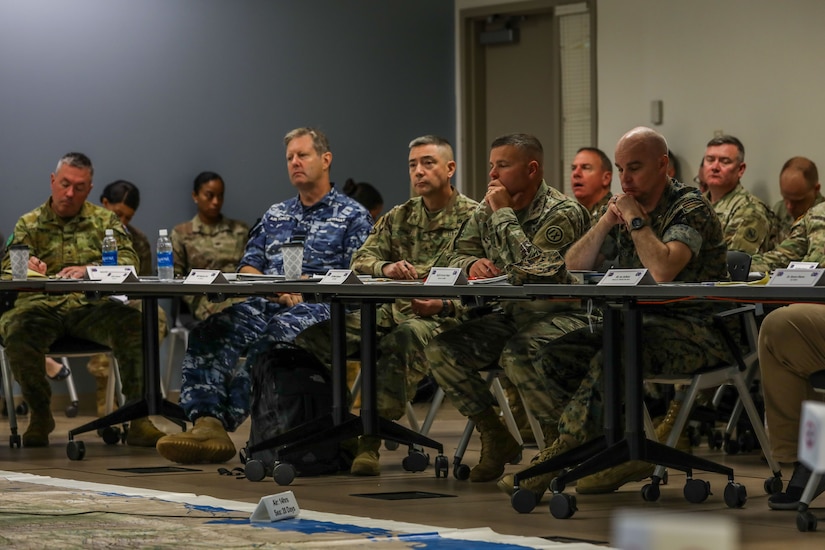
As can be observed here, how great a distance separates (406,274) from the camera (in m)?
4.89

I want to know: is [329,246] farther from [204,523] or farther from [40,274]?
[204,523]

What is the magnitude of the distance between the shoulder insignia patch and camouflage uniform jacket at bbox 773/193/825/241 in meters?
2.75

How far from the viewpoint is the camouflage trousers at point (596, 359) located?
155 inches

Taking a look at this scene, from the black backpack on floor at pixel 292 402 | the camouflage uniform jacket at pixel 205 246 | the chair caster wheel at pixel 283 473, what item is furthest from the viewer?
the camouflage uniform jacket at pixel 205 246

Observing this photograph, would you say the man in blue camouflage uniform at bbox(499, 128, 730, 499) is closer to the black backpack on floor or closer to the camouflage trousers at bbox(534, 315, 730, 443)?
the camouflage trousers at bbox(534, 315, 730, 443)

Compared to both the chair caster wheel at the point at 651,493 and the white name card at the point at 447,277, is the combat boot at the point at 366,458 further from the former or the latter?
the chair caster wheel at the point at 651,493

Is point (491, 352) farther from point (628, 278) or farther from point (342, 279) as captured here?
point (628, 278)

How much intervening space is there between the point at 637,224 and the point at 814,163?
11.4 feet

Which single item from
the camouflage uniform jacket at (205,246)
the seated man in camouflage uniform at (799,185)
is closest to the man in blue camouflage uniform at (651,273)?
the seated man in camouflage uniform at (799,185)

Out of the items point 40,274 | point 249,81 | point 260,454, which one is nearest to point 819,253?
point 260,454

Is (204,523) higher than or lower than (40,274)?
lower

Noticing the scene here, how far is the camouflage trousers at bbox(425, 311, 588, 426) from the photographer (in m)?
4.18

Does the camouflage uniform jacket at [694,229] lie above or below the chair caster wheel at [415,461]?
above

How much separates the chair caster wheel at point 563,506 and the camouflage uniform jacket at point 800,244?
240 centimetres
